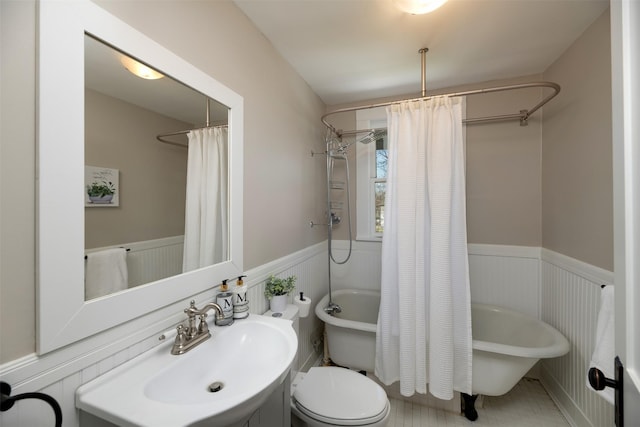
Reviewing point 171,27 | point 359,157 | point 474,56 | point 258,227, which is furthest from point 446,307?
point 171,27

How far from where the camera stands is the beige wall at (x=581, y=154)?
1418 mm

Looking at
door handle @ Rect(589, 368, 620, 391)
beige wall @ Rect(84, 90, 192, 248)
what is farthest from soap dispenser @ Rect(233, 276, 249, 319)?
door handle @ Rect(589, 368, 620, 391)

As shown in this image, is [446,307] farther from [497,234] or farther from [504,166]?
[504,166]

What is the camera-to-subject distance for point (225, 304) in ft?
Result: 3.71

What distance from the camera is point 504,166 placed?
7.20ft

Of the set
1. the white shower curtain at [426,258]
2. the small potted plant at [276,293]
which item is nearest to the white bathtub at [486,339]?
the white shower curtain at [426,258]

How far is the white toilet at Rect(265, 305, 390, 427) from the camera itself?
3.86ft

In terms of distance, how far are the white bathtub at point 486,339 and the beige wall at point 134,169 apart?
1395mm

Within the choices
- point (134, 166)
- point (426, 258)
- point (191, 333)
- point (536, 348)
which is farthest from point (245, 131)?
point (536, 348)

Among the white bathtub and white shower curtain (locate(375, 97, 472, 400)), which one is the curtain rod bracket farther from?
the white bathtub

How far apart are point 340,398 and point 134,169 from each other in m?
1.40

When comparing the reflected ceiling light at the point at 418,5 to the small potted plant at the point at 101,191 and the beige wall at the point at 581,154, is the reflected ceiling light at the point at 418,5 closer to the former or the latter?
the beige wall at the point at 581,154

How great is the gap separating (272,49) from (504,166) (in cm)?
211

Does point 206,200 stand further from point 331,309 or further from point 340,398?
point 331,309
